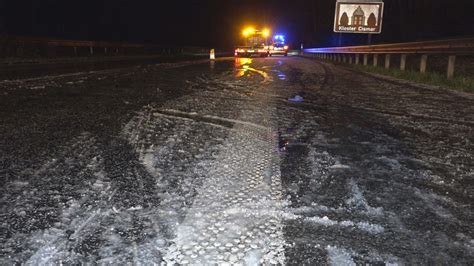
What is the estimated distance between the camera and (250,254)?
202 cm

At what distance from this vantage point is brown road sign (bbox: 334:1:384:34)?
24797 mm

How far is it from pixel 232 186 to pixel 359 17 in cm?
2504

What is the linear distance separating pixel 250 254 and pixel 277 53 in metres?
47.1

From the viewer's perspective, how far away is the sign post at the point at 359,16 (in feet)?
81.4

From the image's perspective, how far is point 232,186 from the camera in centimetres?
293

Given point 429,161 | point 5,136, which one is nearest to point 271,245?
point 429,161

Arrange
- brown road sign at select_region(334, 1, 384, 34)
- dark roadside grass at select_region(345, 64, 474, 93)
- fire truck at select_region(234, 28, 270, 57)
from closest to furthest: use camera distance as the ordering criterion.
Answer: dark roadside grass at select_region(345, 64, 474, 93) → brown road sign at select_region(334, 1, 384, 34) → fire truck at select_region(234, 28, 270, 57)

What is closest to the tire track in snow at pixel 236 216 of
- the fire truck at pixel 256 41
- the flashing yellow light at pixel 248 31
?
the fire truck at pixel 256 41

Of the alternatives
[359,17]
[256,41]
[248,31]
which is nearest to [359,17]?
[359,17]

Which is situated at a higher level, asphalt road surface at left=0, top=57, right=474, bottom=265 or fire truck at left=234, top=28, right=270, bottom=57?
fire truck at left=234, top=28, right=270, bottom=57

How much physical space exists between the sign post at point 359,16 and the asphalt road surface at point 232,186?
2090 centimetres

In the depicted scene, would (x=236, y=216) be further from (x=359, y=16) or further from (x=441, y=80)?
(x=359, y=16)

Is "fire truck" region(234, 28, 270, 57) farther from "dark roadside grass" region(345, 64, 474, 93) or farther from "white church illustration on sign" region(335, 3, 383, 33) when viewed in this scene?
"dark roadside grass" region(345, 64, 474, 93)

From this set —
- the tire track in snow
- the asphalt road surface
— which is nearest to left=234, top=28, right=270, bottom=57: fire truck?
the asphalt road surface
